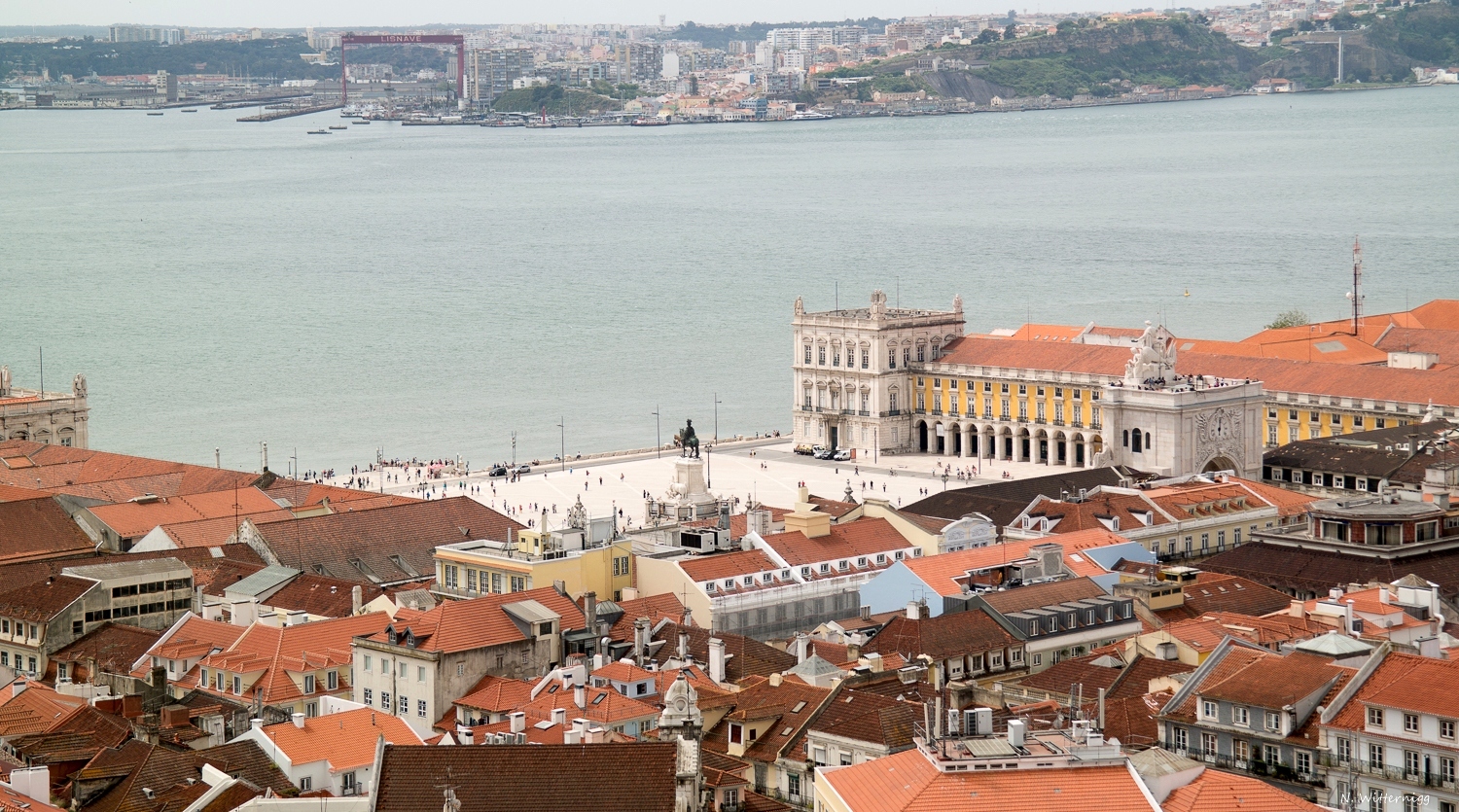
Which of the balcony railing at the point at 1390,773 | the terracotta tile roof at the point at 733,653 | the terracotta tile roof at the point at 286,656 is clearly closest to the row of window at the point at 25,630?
the terracotta tile roof at the point at 286,656

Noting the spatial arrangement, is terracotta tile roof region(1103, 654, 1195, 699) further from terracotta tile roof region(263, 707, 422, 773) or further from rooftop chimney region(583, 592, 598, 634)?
terracotta tile roof region(263, 707, 422, 773)

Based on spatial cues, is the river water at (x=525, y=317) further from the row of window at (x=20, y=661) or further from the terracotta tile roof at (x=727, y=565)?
the terracotta tile roof at (x=727, y=565)

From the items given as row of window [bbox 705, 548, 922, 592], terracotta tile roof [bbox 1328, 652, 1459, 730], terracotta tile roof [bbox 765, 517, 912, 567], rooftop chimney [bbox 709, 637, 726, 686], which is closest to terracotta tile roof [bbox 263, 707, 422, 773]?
rooftop chimney [bbox 709, 637, 726, 686]

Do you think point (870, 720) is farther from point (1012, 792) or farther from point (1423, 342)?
point (1423, 342)

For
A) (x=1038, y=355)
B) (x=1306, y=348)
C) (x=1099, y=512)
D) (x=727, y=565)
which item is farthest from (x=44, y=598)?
(x=1306, y=348)

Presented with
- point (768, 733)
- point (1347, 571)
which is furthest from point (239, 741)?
point (1347, 571)

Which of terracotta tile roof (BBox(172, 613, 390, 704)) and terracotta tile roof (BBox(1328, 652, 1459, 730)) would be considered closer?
terracotta tile roof (BBox(1328, 652, 1459, 730))
